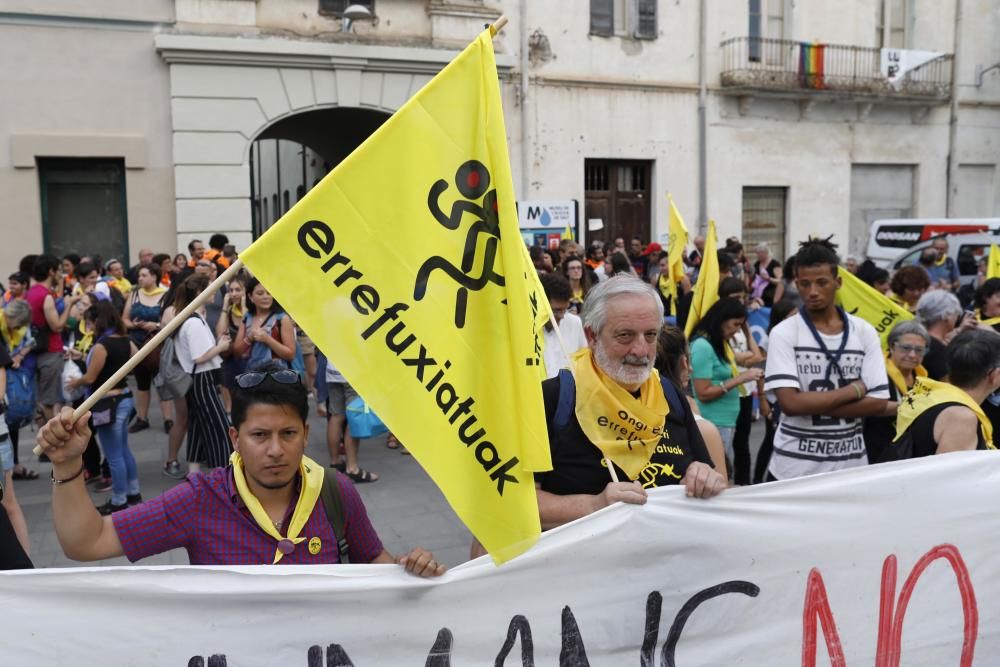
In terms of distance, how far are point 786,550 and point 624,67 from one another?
16.4 metres

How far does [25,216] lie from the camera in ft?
45.2

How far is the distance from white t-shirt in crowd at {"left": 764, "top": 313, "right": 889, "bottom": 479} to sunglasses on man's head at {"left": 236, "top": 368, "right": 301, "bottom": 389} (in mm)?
2417

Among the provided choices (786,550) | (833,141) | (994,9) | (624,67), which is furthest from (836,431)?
(994,9)

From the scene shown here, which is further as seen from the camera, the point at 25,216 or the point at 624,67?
the point at 624,67

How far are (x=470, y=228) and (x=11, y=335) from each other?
20.7 feet

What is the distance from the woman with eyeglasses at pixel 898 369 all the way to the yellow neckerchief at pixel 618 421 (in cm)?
197

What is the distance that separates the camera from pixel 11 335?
734 cm

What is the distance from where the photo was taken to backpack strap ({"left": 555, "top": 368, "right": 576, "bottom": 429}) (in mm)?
2832

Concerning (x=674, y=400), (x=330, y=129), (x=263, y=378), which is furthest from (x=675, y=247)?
(x=330, y=129)

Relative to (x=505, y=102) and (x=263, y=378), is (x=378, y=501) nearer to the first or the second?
(x=263, y=378)

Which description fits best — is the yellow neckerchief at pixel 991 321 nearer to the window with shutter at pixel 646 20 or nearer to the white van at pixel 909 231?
the white van at pixel 909 231

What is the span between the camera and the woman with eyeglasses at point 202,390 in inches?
260

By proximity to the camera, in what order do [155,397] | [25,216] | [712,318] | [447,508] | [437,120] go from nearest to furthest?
[437,120] → [712,318] → [447,508] → [155,397] → [25,216]

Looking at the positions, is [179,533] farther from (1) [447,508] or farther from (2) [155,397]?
(2) [155,397]
